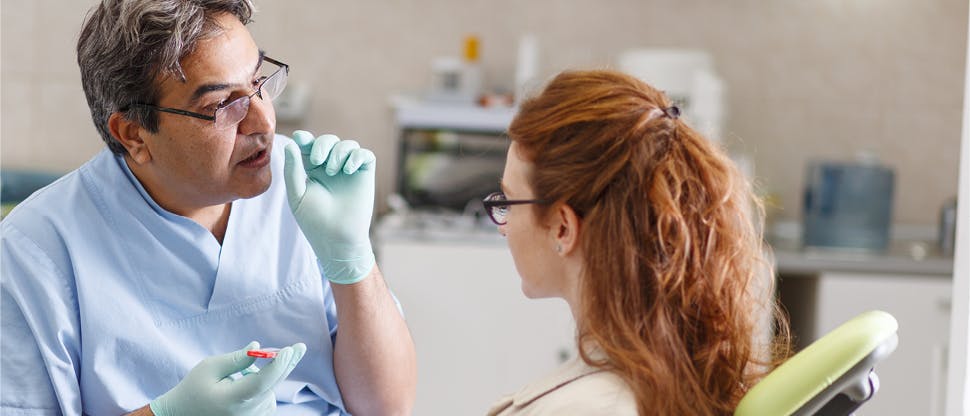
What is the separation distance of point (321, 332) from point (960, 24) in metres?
2.71

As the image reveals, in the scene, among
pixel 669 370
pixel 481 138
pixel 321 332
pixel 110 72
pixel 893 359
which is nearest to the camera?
pixel 669 370

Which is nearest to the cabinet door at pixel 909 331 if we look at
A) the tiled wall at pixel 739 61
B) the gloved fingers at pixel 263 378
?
the tiled wall at pixel 739 61

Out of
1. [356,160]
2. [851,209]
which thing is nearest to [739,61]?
[851,209]

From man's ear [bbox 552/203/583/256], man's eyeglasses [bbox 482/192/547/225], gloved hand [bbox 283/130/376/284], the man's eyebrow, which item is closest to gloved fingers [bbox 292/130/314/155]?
gloved hand [bbox 283/130/376/284]

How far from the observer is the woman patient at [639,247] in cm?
117

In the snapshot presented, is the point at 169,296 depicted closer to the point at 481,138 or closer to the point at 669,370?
the point at 669,370

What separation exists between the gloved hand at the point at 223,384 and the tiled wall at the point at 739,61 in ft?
7.13

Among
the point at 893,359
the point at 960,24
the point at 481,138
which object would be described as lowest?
the point at 893,359

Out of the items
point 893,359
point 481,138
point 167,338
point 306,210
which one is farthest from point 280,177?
point 893,359

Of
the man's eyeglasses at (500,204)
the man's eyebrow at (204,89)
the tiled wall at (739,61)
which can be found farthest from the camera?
the tiled wall at (739,61)

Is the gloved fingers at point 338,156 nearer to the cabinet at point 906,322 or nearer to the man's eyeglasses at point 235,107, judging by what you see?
the man's eyeglasses at point 235,107

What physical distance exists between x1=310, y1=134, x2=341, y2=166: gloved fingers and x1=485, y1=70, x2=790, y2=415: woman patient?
0.31 m

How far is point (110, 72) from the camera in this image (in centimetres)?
139

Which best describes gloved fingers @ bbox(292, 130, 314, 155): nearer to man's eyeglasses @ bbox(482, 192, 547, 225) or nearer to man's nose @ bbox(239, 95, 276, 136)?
man's nose @ bbox(239, 95, 276, 136)
